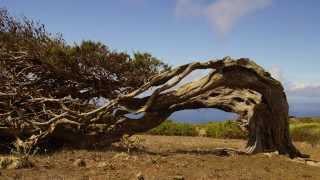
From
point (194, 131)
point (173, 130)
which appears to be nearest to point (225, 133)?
point (194, 131)

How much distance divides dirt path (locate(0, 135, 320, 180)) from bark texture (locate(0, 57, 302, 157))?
0.99m

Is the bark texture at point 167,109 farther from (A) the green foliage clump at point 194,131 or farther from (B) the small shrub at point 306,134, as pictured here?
(A) the green foliage clump at point 194,131

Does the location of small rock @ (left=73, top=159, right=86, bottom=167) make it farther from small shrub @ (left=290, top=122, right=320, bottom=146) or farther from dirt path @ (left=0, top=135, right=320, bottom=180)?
small shrub @ (left=290, top=122, right=320, bottom=146)

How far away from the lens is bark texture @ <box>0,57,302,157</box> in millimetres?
17281

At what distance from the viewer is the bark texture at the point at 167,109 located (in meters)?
17.3

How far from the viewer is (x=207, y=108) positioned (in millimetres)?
18234

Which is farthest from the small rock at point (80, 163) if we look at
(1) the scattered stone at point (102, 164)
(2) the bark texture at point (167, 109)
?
(2) the bark texture at point (167, 109)

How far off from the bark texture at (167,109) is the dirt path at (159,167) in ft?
3.26

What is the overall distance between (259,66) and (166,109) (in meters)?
3.01

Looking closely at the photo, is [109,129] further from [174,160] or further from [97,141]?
[174,160]

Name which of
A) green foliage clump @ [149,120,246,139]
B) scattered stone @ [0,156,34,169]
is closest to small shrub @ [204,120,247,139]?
green foliage clump @ [149,120,246,139]

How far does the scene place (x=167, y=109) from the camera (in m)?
18.2

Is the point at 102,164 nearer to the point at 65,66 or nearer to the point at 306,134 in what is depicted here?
the point at 65,66

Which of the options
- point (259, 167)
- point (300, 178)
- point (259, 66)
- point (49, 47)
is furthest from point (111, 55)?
point (300, 178)
